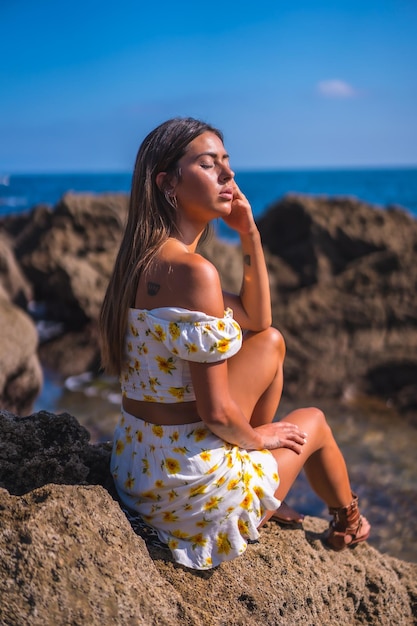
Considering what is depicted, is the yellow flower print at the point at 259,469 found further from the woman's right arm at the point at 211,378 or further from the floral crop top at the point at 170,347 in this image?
the floral crop top at the point at 170,347

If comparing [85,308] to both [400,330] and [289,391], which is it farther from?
[400,330]

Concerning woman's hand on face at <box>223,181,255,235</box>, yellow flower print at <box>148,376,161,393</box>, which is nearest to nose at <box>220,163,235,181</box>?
woman's hand on face at <box>223,181,255,235</box>

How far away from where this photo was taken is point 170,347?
270 cm

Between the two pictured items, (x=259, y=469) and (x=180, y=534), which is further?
(x=259, y=469)

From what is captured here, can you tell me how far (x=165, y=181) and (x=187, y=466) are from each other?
1092mm

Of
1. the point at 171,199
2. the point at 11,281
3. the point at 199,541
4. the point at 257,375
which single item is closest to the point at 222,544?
the point at 199,541

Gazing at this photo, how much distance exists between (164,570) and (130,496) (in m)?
0.33

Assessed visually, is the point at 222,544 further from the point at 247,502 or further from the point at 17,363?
the point at 17,363

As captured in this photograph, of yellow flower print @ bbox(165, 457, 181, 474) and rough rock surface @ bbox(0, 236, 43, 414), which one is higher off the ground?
yellow flower print @ bbox(165, 457, 181, 474)

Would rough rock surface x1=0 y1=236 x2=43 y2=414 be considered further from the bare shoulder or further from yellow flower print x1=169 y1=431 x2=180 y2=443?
the bare shoulder

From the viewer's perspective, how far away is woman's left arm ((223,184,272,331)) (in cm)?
332

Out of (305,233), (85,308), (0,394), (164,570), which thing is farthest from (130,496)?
(305,233)

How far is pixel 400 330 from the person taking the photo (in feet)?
26.2

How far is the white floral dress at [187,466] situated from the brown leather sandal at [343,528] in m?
0.60
